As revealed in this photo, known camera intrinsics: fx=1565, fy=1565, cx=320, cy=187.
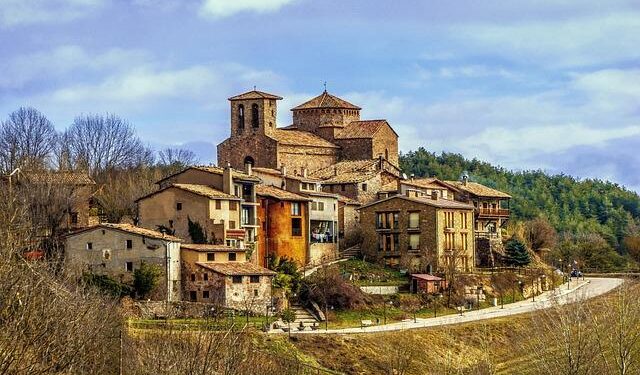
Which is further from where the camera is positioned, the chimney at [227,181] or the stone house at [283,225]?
the stone house at [283,225]

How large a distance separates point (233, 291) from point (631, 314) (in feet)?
61.4

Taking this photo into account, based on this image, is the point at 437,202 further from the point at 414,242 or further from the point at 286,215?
the point at 286,215

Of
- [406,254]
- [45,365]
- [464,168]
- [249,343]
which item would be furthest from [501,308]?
[464,168]

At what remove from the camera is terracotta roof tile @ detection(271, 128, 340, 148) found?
98.4 metres

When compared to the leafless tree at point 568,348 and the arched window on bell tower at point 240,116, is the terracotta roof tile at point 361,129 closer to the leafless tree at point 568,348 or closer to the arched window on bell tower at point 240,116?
the arched window on bell tower at point 240,116

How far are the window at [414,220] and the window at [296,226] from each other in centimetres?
664

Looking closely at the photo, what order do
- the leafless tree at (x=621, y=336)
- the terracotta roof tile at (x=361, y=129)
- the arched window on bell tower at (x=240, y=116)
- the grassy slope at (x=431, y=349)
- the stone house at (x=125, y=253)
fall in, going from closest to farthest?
1. the leafless tree at (x=621, y=336)
2. the grassy slope at (x=431, y=349)
3. the stone house at (x=125, y=253)
4. the arched window on bell tower at (x=240, y=116)
5. the terracotta roof tile at (x=361, y=129)

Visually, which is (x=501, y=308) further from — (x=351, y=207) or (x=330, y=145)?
(x=330, y=145)

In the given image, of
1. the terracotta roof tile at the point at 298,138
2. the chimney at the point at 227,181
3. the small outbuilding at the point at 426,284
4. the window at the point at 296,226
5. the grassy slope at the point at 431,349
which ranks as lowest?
the grassy slope at the point at 431,349

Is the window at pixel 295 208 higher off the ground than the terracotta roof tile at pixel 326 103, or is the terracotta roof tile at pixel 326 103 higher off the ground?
the terracotta roof tile at pixel 326 103

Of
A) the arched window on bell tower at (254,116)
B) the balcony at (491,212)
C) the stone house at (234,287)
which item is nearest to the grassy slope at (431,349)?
the stone house at (234,287)

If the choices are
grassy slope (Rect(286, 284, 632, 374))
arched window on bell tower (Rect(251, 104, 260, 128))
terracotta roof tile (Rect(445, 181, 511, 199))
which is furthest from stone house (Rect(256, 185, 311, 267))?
terracotta roof tile (Rect(445, 181, 511, 199))

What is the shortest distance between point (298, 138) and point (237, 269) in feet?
91.1

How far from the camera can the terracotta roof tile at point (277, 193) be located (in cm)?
8419
